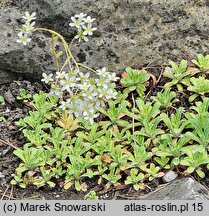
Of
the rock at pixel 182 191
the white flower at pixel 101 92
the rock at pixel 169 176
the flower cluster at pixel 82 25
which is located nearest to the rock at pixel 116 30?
the flower cluster at pixel 82 25

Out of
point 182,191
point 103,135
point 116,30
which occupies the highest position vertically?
point 116,30

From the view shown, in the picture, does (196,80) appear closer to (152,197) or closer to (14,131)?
(152,197)

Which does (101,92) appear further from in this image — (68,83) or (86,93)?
(68,83)

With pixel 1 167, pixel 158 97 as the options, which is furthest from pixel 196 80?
pixel 1 167

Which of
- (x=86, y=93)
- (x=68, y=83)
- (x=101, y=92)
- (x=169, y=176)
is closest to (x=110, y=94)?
(x=101, y=92)

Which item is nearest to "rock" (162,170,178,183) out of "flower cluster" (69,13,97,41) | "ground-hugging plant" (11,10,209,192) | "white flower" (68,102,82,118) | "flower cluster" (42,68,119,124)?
"ground-hugging plant" (11,10,209,192)

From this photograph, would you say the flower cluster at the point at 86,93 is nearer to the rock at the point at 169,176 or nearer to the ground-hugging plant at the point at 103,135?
the ground-hugging plant at the point at 103,135
